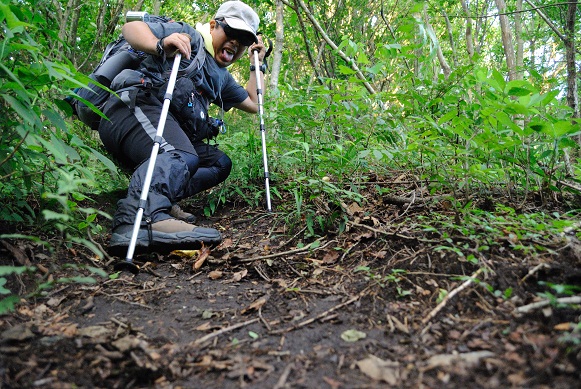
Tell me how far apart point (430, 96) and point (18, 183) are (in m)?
3.33

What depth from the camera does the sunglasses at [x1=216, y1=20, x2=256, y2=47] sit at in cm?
426

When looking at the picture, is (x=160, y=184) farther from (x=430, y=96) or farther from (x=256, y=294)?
(x=430, y=96)

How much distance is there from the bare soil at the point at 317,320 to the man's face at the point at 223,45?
255cm

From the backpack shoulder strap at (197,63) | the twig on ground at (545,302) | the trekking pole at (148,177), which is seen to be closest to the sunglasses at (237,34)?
the backpack shoulder strap at (197,63)

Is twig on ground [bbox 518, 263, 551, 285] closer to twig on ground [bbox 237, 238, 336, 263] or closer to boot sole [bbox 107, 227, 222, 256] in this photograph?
twig on ground [bbox 237, 238, 336, 263]

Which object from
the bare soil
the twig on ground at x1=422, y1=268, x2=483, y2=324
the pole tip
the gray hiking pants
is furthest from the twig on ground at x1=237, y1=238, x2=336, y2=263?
the twig on ground at x1=422, y1=268, x2=483, y2=324

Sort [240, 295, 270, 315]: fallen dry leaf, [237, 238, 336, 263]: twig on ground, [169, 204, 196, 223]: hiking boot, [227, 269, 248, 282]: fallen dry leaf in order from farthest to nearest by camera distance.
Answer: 1. [169, 204, 196, 223]: hiking boot
2. [237, 238, 336, 263]: twig on ground
3. [227, 269, 248, 282]: fallen dry leaf
4. [240, 295, 270, 315]: fallen dry leaf

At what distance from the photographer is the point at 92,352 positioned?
1.58 metres

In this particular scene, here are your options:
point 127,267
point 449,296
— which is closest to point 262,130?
point 127,267

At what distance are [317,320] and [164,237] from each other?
1.66m

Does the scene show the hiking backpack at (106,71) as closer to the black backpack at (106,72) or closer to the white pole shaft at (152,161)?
the black backpack at (106,72)

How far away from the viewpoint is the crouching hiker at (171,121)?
3176mm

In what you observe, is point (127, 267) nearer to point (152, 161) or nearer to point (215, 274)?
point (215, 274)

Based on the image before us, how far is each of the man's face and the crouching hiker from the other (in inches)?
0.4
